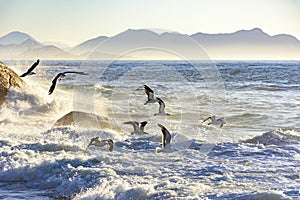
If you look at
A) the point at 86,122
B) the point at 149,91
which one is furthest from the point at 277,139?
the point at 86,122

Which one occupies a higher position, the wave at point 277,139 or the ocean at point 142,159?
the wave at point 277,139

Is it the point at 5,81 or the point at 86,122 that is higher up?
the point at 5,81

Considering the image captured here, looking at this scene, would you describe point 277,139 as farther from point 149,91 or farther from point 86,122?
point 86,122

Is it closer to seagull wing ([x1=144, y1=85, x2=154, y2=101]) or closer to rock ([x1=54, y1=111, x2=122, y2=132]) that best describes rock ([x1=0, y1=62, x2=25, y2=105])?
rock ([x1=54, y1=111, x2=122, y2=132])

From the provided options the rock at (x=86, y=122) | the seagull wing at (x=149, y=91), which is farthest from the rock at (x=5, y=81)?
the seagull wing at (x=149, y=91)

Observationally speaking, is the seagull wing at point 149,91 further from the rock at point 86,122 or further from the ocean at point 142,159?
the rock at point 86,122

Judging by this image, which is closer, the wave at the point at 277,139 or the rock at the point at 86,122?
the wave at the point at 277,139

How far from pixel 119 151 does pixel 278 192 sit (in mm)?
5144

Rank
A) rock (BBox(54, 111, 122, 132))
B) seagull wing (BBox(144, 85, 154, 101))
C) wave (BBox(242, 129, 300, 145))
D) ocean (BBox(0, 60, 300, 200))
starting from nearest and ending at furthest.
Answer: ocean (BBox(0, 60, 300, 200)) → seagull wing (BBox(144, 85, 154, 101)) → wave (BBox(242, 129, 300, 145)) → rock (BBox(54, 111, 122, 132))

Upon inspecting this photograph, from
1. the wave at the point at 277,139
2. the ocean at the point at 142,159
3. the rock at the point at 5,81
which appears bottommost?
the ocean at the point at 142,159

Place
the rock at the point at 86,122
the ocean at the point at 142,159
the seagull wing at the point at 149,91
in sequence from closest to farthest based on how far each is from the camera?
1. the ocean at the point at 142,159
2. the seagull wing at the point at 149,91
3. the rock at the point at 86,122

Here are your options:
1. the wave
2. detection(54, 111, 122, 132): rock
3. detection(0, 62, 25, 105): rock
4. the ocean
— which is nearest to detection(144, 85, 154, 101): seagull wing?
the ocean

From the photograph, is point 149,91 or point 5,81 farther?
point 5,81

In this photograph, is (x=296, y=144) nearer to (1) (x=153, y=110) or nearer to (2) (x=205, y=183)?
(2) (x=205, y=183)
